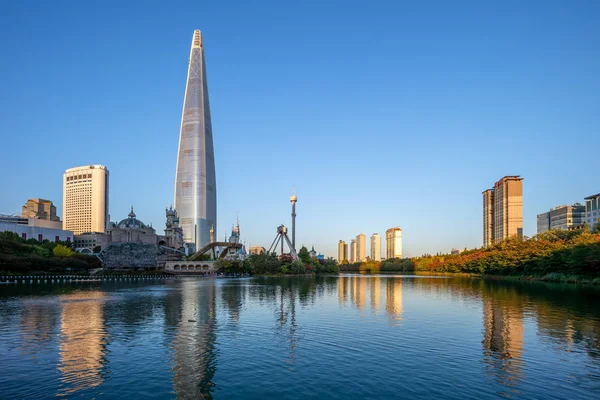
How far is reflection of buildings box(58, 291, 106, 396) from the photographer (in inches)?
871

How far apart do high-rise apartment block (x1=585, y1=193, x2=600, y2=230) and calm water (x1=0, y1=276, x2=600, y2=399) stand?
170 meters

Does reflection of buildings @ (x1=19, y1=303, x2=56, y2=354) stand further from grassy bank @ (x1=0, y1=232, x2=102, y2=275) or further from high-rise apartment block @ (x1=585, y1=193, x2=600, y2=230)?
high-rise apartment block @ (x1=585, y1=193, x2=600, y2=230)

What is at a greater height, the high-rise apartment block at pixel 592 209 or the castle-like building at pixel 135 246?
the high-rise apartment block at pixel 592 209

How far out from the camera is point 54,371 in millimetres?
23469

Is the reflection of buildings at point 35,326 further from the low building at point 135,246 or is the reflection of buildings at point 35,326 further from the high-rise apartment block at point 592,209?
the high-rise apartment block at point 592,209

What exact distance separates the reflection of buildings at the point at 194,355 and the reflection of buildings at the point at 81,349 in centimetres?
443

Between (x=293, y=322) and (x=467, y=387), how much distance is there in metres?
21.5

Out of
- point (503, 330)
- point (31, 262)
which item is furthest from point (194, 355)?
point (31, 262)

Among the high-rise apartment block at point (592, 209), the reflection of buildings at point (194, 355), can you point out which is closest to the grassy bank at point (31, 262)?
the reflection of buildings at point (194, 355)

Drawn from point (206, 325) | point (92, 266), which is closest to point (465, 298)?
point (206, 325)

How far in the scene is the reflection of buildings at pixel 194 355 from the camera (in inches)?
841

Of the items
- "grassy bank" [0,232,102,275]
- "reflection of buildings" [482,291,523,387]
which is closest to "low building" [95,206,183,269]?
"grassy bank" [0,232,102,275]

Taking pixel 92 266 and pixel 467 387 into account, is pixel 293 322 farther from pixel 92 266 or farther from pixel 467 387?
pixel 92 266

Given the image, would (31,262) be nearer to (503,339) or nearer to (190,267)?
(190,267)
